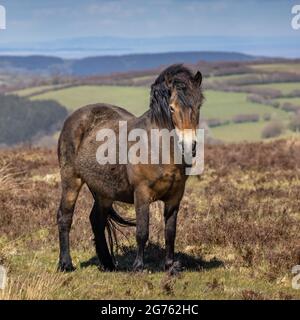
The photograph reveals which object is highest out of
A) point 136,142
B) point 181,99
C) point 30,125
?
point 181,99

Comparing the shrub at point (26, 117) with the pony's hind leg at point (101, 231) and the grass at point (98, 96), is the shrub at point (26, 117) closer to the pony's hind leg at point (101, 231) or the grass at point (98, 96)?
the grass at point (98, 96)

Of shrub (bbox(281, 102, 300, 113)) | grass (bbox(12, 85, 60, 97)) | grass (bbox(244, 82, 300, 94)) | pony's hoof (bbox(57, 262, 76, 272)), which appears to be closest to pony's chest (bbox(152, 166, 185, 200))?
pony's hoof (bbox(57, 262, 76, 272))

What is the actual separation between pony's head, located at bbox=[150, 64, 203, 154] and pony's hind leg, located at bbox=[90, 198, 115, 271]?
1.97m

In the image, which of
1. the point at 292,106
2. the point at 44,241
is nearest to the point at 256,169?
the point at 44,241

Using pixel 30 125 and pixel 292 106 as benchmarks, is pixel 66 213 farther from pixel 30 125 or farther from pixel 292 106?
pixel 30 125

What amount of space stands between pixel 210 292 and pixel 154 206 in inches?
190

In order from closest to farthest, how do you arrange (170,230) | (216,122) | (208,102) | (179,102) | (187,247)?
(179,102) < (170,230) < (187,247) < (216,122) < (208,102)

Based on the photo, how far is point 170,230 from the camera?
8.34m

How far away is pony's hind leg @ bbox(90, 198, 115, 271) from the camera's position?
930cm

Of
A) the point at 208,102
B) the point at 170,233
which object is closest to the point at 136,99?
the point at 208,102

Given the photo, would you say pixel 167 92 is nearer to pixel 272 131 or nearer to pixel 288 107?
pixel 272 131

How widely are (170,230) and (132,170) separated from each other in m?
0.94

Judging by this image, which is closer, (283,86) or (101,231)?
(101,231)
